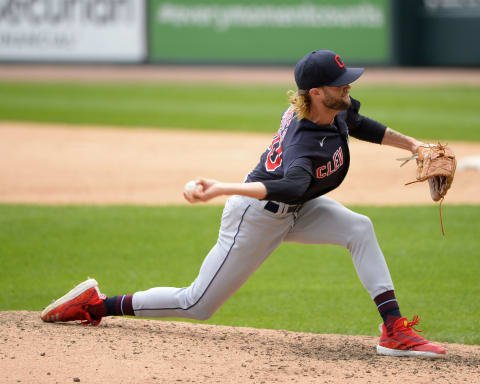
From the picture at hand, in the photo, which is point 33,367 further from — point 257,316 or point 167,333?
point 257,316

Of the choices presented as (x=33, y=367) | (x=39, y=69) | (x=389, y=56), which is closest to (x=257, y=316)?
(x=33, y=367)

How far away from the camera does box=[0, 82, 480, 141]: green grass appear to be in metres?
14.8

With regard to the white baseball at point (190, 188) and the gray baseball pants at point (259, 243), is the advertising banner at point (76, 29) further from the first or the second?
A: the white baseball at point (190, 188)

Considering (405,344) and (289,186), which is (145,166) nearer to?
(405,344)

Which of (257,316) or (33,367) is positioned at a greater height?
(33,367)

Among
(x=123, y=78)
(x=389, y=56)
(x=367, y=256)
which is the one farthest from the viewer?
(x=123, y=78)

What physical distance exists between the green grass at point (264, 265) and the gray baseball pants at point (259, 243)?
938mm

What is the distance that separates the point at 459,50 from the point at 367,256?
710 inches

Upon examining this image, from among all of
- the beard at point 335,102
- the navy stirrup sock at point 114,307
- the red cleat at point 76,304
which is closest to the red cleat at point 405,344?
the beard at point 335,102

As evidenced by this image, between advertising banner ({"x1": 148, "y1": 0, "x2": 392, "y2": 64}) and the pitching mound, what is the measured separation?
1693cm

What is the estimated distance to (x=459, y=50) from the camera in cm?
2095

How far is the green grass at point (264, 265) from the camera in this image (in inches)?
210

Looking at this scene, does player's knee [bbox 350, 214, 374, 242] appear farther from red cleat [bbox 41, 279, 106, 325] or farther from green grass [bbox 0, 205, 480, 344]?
red cleat [bbox 41, 279, 106, 325]

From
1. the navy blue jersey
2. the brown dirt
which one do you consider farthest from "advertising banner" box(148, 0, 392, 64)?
the navy blue jersey
